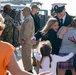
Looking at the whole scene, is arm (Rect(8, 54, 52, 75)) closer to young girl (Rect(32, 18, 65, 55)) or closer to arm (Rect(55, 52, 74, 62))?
arm (Rect(55, 52, 74, 62))

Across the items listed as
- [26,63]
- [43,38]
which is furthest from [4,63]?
[26,63]

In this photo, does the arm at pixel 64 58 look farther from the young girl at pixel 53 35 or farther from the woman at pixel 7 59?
the woman at pixel 7 59

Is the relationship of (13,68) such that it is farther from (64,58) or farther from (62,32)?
(62,32)

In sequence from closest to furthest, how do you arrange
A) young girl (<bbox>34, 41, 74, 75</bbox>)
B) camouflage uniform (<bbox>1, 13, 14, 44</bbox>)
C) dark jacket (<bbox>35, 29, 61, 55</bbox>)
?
young girl (<bbox>34, 41, 74, 75</bbox>)
dark jacket (<bbox>35, 29, 61, 55</bbox>)
camouflage uniform (<bbox>1, 13, 14, 44</bbox>)

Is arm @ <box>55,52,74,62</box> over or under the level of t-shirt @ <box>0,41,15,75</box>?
under

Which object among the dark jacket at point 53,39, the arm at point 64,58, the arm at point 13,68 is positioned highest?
the arm at point 13,68

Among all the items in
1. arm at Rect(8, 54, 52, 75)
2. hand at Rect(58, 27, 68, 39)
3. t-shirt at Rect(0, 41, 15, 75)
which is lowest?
hand at Rect(58, 27, 68, 39)

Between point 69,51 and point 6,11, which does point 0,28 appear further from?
point 6,11

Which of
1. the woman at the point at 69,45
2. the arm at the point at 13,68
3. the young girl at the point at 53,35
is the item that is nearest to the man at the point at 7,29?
the young girl at the point at 53,35

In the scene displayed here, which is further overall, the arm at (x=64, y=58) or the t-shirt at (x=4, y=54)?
the arm at (x=64, y=58)

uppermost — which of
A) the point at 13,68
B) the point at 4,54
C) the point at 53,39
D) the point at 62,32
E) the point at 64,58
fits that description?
the point at 4,54

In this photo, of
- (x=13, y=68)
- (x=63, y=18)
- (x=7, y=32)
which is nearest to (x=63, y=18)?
(x=63, y=18)

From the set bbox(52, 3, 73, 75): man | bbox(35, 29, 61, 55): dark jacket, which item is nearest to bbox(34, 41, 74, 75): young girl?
bbox(35, 29, 61, 55): dark jacket

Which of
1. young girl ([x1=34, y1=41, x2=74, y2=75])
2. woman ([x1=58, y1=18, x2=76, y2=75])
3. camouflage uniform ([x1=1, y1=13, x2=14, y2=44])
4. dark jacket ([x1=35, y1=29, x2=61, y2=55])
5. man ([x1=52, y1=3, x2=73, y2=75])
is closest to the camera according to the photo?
young girl ([x1=34, y1=41, x2=74, y2=75])
